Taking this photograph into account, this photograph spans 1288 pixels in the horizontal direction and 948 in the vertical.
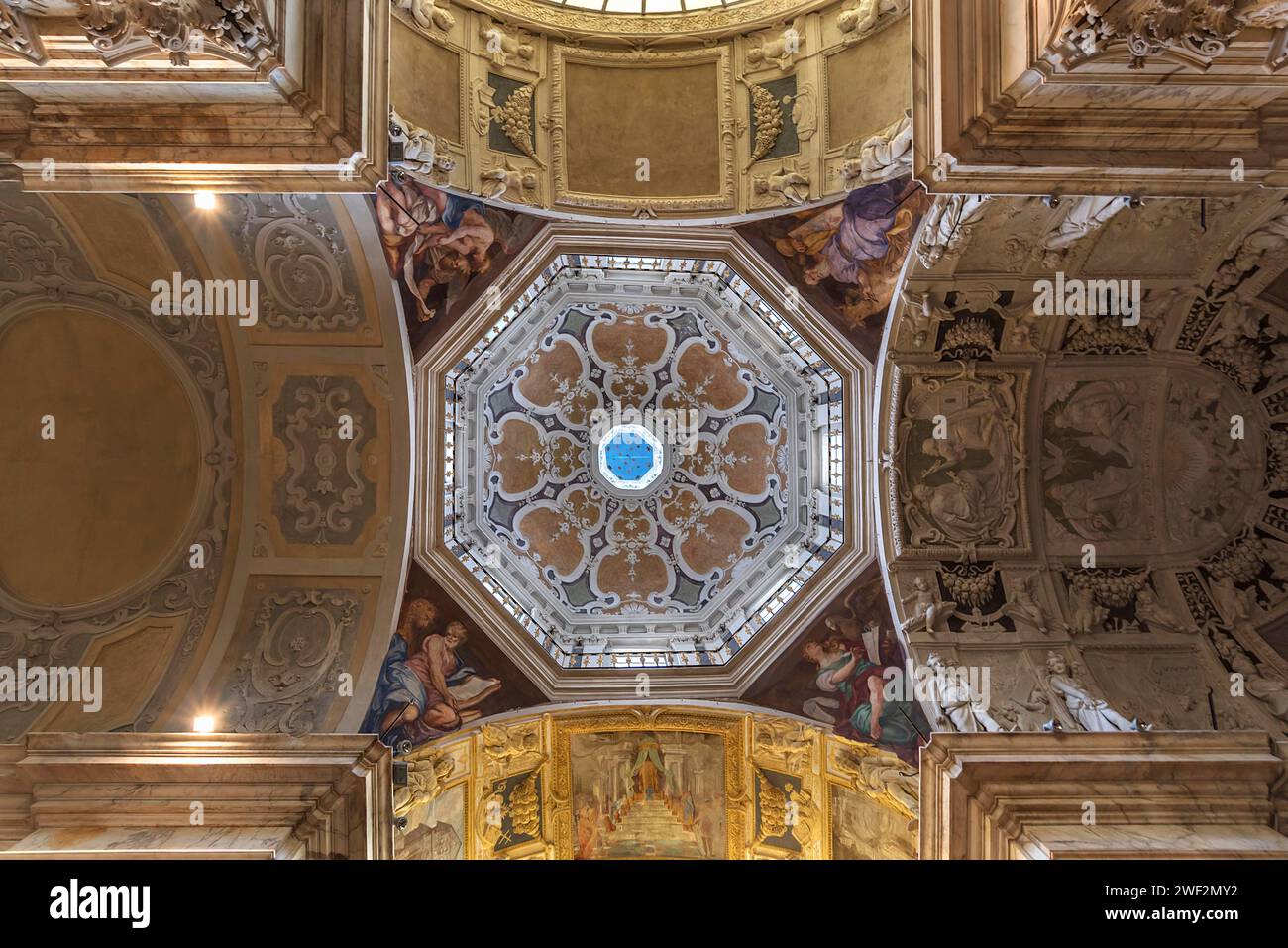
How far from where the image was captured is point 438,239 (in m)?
10.5

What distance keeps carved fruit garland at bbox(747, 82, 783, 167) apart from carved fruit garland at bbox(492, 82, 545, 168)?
9.91 feet

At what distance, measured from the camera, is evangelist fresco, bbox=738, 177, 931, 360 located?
33.6 ft

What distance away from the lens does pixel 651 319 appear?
12844mm

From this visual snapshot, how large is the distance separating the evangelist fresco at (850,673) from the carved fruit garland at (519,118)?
7.83 metres

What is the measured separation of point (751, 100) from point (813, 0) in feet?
4.86

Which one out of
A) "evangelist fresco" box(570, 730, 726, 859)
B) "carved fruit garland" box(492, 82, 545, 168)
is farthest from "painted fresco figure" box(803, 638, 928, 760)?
"carved fruit garland" box(492, 82, 545, 168)

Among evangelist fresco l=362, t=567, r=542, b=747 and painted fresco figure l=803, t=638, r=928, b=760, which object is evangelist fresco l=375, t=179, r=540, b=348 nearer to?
evangelist fresco l=362, t=567, r=542, b=747

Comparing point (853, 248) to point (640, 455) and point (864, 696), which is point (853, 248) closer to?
point (640, 455)

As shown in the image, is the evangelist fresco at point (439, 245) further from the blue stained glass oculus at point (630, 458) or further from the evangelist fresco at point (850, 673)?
the evangelist fresco at point (850, 673)

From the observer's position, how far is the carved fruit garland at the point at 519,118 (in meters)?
10.7

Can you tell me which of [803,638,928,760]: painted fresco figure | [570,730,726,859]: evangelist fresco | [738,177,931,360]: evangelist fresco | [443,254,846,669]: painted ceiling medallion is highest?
[738,177,931,360]: evangelist fresco

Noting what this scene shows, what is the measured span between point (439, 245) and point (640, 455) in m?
5.16

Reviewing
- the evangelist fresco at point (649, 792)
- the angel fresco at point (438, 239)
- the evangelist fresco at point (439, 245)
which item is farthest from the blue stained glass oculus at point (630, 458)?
the evangelist fresco at point (649, 792)
